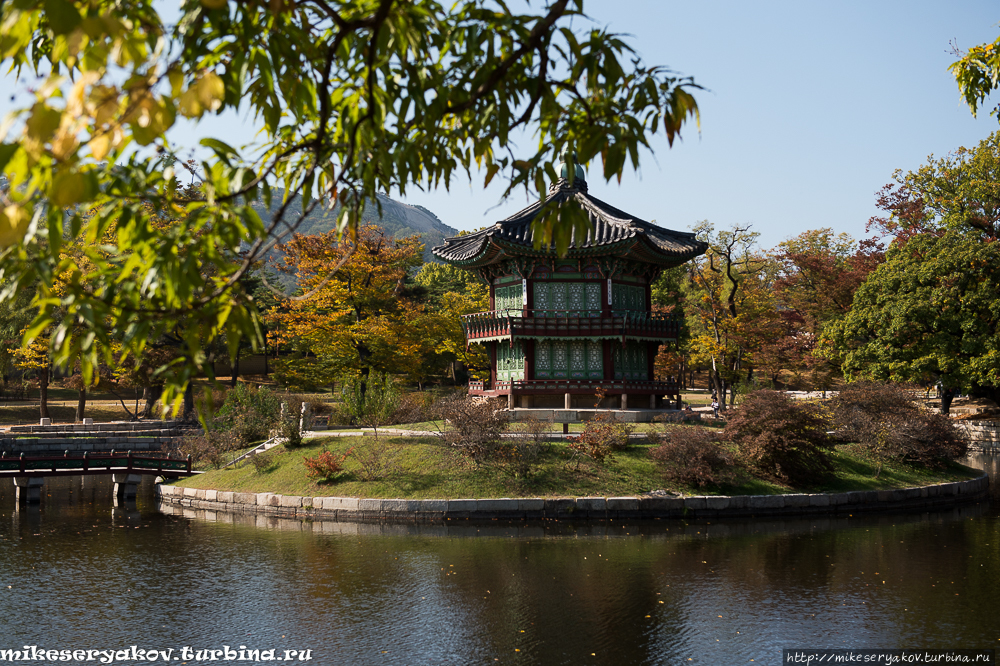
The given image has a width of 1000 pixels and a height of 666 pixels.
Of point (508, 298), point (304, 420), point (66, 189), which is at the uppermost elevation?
point (508, 298)

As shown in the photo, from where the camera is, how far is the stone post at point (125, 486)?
24141 millimetres

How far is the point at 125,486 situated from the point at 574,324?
17.9m

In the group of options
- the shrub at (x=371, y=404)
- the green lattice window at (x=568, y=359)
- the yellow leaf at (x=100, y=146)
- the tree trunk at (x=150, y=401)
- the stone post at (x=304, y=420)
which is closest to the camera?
the yellow leaf at (x=100, y=146)

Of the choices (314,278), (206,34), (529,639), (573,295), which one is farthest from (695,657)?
(314,278)

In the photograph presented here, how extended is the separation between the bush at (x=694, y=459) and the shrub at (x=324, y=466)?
32.7 ft

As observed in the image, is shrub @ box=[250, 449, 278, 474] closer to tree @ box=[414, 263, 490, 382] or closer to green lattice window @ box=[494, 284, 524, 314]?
green lattice window @ box=[494, 284, 524, 314]

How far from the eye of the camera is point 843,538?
55.6ft

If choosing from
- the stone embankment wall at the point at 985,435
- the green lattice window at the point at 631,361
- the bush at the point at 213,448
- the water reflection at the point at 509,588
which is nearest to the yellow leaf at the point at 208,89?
the water reflection at the point at 509,588

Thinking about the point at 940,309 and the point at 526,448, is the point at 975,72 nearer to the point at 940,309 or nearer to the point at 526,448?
the point at 526,448

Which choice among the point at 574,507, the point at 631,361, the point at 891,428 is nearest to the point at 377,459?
the point at 574,507

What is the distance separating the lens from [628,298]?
31875 millimetres

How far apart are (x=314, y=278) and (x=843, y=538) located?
25702 millimetres

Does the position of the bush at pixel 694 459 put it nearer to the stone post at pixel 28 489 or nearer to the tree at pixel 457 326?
the tree at pixel 457 326

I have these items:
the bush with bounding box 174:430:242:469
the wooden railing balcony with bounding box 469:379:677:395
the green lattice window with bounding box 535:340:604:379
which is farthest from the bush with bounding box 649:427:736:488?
the bush with bounding box 174:430:242:469
